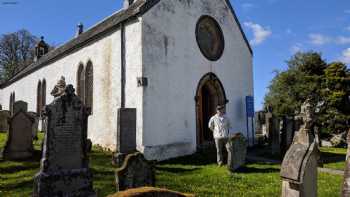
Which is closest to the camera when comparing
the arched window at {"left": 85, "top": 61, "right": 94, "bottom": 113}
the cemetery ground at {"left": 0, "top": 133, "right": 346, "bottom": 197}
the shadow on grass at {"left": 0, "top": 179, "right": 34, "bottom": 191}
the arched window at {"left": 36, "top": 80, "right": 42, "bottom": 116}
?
the cemetery ground at {"left": 0, "top": 133, "right": 346, "bottom": 197}

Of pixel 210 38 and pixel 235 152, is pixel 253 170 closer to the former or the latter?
pixel 235 152

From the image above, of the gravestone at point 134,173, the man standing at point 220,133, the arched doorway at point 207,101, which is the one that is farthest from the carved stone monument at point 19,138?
the arched doorway at point 207,101

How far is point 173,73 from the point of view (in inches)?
556

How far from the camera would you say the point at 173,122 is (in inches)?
548

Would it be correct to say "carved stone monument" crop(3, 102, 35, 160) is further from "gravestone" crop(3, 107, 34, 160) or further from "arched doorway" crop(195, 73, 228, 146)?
"arched doorway" crop(195, 73, 228, 146)

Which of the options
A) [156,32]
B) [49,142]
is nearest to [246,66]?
[156,32]

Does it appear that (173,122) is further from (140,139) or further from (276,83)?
(276,83)

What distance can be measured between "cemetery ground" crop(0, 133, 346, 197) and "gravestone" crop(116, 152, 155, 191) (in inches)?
52.3

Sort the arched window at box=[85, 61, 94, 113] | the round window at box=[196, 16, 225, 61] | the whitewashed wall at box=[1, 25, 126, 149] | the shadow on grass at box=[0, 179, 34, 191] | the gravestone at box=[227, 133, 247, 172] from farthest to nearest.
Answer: the arched window at box=[85, 61, 94, 113], the round window at box=[196, 16, 225, 61], the whitewashed wall at box=[1, 25, 126, 149], the gravestone at box=[227, 133, 247, 172], the shadow on grass at box=[0, 179, 34, 191]

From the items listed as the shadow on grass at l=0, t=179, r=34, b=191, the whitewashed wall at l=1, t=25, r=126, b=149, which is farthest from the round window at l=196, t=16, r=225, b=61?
the shadow on grass at l=0, t=179, r=34, b=191

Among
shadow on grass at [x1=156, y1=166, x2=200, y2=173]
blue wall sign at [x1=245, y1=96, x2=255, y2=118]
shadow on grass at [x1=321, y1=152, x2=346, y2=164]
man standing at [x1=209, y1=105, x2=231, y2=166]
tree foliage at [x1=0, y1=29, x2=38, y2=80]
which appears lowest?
shadow on grass at [x1=321, y1=152, x2=346, y2=164]

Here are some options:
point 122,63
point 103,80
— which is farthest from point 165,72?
point 103,80

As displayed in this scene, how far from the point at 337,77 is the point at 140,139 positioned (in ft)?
58.4

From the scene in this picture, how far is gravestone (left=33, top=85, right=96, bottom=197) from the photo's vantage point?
6529 millimetres
